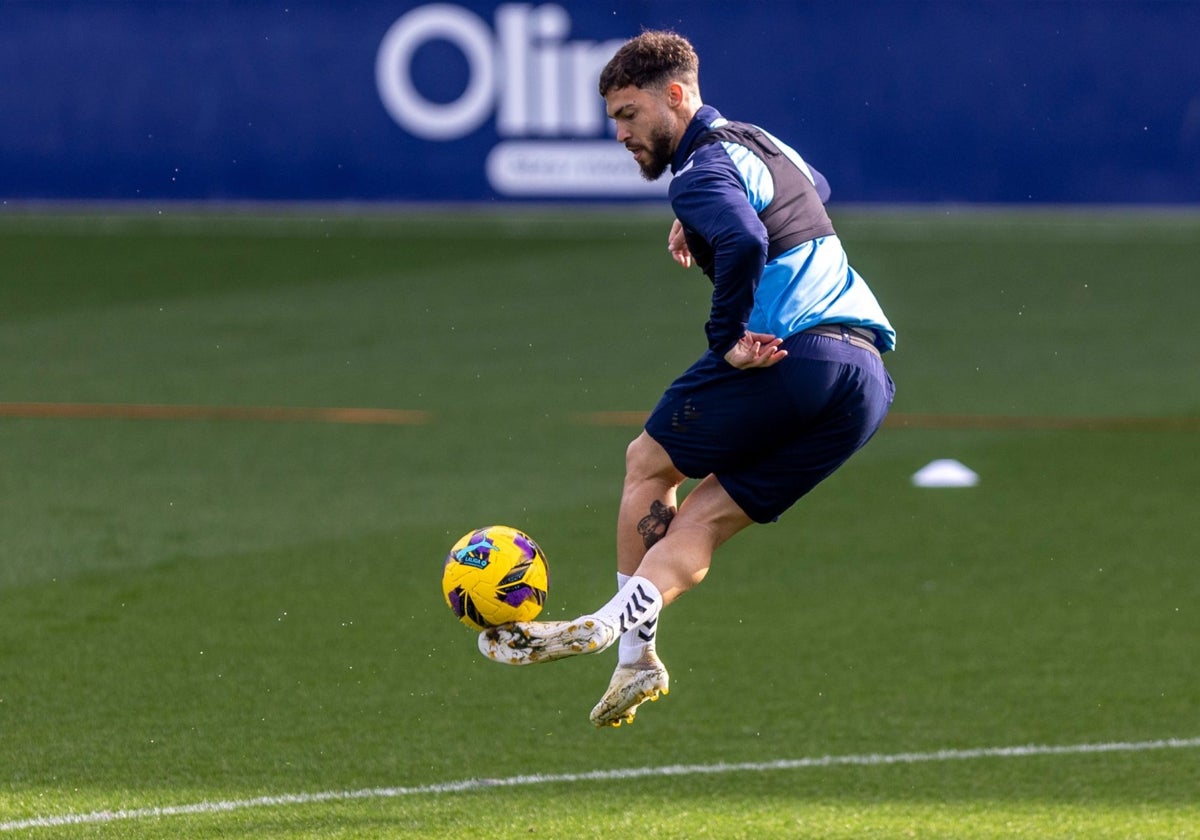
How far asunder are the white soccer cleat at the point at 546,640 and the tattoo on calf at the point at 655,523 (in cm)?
54

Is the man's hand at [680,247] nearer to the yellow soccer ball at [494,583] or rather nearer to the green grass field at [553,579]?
the yellow soccer ball at [494,583]

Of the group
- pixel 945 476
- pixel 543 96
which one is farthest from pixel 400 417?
pixel 543 96

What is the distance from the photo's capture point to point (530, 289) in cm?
1962

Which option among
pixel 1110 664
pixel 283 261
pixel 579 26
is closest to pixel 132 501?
pixel 1110 664

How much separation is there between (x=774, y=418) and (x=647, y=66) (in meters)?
1.18

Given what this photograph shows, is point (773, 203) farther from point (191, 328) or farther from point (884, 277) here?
point (884, 277)

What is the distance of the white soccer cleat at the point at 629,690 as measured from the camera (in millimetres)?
6539

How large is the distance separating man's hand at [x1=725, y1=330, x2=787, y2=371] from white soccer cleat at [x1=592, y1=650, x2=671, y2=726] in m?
1.07

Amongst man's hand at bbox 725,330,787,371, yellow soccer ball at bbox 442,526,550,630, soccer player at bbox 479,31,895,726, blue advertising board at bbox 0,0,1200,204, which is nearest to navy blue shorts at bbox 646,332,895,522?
soccer player at bbox 479,31,895,726

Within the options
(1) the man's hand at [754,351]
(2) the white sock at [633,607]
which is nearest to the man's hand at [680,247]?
(1) the man's hand at [754,351]

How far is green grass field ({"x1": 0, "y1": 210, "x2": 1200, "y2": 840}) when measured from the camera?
22.9ft

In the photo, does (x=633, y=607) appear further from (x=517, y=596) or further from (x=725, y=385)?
(x=725, y=385)

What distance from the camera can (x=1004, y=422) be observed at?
14039 mm

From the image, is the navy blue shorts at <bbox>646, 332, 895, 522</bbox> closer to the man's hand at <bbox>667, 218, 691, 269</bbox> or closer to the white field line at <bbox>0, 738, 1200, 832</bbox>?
the man's hand at <bbox>667, 218, 691, 269</bbox>
